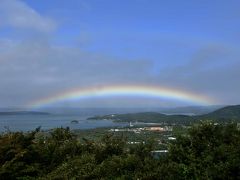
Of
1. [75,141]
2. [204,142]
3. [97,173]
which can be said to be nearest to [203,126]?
[204,142]

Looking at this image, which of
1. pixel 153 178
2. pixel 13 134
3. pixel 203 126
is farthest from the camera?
pixel 13 134

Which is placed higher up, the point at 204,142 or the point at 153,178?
the point at 204,142

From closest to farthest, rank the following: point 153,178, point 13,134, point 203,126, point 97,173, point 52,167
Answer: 1. point 153,178
2. point 97,173
3. point 203,126
4. point 52,167
5. point 13,134

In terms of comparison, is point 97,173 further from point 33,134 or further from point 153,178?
point 33,134

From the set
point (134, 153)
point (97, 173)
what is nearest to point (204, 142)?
point (134, 153)

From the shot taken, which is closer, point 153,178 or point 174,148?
point 153,178

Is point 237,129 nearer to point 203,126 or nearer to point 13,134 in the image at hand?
point 203,126
